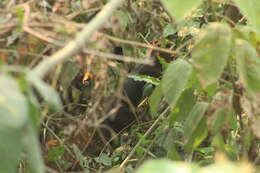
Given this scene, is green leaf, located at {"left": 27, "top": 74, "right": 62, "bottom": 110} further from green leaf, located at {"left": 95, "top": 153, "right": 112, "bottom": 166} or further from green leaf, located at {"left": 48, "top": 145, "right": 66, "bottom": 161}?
green leaf, located at {"left": 95, "top": 153, "right": 112, "bottom": 166}

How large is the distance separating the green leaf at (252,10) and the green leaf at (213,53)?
0.10 metres

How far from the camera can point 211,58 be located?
922mm

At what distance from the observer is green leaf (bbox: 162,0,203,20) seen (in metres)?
0.86

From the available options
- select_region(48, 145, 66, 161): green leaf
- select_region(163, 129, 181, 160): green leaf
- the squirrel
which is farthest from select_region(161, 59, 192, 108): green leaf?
the squirrel

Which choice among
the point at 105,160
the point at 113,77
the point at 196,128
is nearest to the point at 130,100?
the point at 105,160

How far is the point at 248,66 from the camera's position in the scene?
985mm

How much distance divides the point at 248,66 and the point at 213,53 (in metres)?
0.10

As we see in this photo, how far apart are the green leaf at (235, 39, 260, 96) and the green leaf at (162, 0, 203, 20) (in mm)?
135

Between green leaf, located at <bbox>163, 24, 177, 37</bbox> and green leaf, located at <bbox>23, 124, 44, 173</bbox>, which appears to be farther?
green leaf, located at <bbox>163, 24, 177, 37</bbox>

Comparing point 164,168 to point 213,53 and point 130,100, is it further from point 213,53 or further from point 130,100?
point 130,100

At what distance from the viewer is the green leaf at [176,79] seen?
104 centimetres

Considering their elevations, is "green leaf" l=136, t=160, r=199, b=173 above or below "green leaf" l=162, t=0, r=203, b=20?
below

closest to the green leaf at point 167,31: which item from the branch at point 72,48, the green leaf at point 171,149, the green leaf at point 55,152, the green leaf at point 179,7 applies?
the green leaf at point 171,149

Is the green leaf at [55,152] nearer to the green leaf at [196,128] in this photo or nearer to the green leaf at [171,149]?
the green leaf at [171,149]
